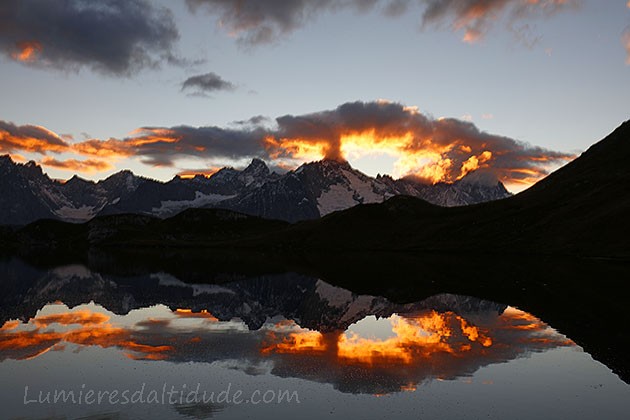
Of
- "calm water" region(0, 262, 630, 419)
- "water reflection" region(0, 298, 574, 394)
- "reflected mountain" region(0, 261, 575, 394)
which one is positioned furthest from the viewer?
"reflected mountain" region(0, 261, 575, 394)

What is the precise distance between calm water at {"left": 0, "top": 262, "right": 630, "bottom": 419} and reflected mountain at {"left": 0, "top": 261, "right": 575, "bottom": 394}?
179 millimetres

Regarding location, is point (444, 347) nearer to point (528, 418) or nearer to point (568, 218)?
point (528, 418)

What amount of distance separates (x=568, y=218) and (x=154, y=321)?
180m

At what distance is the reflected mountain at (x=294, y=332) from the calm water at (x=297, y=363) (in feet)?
0.59

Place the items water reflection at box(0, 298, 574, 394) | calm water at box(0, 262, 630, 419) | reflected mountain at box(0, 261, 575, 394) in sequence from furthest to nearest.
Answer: reflected mountain at box(0, 261, 575, 394) → water reflection at box(0, 298, 574, 394) → calm water at box(0, 262, 630, 419)

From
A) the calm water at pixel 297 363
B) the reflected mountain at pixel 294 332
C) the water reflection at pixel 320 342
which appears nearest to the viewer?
the calm water at pixel 297 363

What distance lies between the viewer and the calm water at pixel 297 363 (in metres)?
26.7

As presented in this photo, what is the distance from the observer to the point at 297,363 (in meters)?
36.0

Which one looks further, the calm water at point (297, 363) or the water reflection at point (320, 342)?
the water reflection at point (320, 342)

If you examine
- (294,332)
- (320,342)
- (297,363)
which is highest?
(294,332)

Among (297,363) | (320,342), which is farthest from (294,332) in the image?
(297,363)

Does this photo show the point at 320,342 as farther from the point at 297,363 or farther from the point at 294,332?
the point at 297,363

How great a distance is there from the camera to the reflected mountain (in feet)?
117

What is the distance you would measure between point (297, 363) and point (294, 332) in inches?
551
